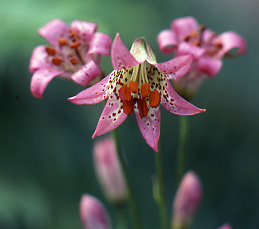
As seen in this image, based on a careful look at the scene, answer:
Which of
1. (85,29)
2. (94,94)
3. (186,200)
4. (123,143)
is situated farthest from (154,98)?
(123,143)

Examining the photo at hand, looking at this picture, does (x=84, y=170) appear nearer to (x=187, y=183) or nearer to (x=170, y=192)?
(x=170, y=192)

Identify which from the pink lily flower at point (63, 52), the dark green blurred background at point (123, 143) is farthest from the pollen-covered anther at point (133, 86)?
the dark green blurred background at point (123, 143)

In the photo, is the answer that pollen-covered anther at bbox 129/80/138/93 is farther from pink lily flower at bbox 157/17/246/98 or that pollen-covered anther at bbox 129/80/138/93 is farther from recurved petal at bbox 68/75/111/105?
pink lily flower at bbox 157/17/246/98

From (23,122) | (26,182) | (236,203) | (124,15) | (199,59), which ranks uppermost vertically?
(124,15)

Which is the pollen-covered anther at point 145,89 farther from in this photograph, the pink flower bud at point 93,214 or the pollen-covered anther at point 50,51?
the pink flower bud at point 93,214

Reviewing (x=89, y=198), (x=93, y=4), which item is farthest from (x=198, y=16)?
(x=89, y=198)

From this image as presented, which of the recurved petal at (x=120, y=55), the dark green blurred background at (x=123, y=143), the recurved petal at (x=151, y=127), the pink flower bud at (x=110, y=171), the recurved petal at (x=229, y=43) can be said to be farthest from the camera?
the dark green blurred background at (x=123, y=143)
